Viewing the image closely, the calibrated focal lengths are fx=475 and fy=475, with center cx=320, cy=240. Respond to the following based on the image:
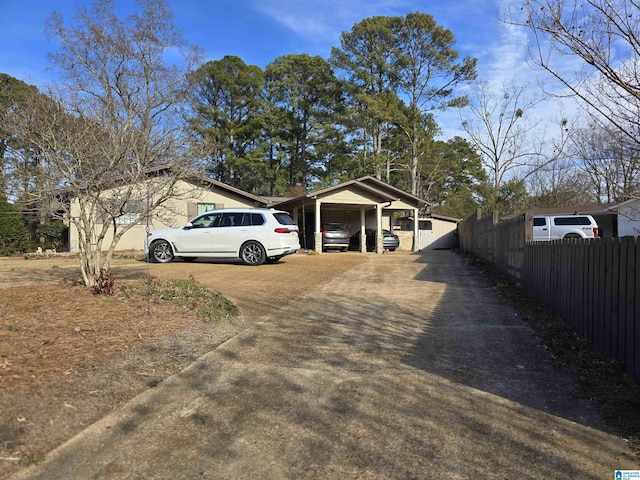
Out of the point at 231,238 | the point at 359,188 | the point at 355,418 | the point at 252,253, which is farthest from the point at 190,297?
the point at 359,188

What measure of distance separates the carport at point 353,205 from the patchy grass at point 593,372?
54.4 feet

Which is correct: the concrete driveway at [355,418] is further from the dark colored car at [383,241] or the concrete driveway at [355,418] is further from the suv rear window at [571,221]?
the dark colored car at [383,241]

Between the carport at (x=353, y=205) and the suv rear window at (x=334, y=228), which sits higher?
the carport at (x=353, y=205)

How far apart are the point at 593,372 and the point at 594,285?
125 cm

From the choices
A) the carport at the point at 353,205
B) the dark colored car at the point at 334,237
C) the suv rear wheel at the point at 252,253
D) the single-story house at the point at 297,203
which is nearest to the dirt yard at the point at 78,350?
the suv rear wheel at the point at 252,253

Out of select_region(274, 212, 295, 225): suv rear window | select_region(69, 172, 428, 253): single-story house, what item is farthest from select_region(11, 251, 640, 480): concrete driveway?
select_region(69, 172, 428, 253): single-story house

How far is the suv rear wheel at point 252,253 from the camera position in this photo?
13688 mm

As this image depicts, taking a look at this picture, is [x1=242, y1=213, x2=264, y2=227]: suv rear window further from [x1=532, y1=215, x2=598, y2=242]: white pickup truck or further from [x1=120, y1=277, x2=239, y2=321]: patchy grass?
[x1=532, y1=215, x2=598, y2=242]: white pickup truck

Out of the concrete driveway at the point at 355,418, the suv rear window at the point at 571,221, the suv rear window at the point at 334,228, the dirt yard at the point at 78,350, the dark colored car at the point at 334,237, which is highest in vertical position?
the suv rear window at the point at 571,221

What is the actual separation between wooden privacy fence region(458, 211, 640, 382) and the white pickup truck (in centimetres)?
1288

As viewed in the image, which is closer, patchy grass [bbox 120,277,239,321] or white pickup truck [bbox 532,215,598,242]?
patchy grass [bbox 120,277,239,321]

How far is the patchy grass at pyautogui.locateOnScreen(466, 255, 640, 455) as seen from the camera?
11.4 feet

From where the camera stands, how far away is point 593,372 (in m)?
4.43

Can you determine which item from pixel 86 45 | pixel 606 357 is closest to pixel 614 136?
pixel 606 357
